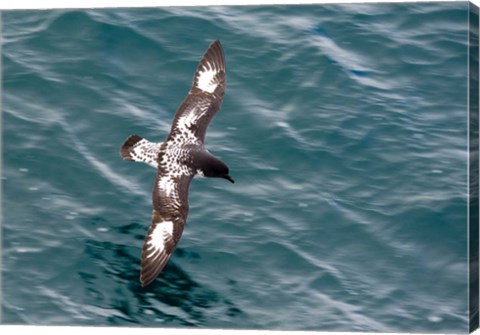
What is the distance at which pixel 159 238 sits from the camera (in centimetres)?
1227

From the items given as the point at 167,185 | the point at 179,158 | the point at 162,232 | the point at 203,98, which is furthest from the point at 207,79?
the point at 162,232

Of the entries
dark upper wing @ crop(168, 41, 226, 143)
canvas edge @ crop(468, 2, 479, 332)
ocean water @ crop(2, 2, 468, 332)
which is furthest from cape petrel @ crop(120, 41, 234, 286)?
canvas edge @ crop(468, 2, 479, 332)

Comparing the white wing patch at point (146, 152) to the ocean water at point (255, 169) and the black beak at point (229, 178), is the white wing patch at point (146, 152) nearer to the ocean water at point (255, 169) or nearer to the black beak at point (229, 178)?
the ocean water at point (255, 169)

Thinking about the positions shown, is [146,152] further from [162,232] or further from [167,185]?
[162,232]

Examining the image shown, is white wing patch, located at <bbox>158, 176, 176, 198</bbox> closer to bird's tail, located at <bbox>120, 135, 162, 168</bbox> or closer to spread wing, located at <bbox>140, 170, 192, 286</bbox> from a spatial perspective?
spread wing, located at <bbox>140, 170, 192, 286</bbox>

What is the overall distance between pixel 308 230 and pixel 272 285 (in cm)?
71

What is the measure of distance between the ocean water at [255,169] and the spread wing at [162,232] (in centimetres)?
28

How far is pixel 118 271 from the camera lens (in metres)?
12.6

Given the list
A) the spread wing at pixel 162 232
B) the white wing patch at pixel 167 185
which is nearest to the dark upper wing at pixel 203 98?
the white wing patch at pixel 167 185

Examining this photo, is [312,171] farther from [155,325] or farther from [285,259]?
[155,325]

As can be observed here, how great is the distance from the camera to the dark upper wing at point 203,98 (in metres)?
12.8

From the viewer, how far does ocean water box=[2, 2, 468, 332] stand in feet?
39.3

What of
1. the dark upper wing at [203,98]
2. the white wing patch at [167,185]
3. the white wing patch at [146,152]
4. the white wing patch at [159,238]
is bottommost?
the white wing patch at [159,238]

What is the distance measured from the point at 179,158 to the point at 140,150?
0.46 meters
